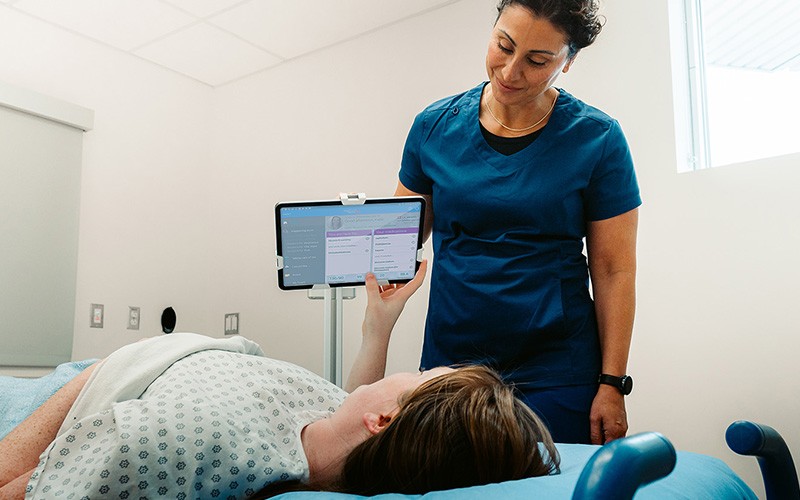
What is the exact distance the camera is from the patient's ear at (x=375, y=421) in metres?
0.95

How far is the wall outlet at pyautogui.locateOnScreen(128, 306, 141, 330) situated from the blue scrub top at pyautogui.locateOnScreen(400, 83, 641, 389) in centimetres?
236

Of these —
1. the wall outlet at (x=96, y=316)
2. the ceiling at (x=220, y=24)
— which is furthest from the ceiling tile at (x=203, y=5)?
the wall outlet at (x=96, y=316)

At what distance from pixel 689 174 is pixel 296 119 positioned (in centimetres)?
196

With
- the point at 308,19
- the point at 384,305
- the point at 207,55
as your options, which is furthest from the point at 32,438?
the point at 207,55

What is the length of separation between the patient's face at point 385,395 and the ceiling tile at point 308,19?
94.6 inches

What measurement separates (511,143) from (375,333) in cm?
49

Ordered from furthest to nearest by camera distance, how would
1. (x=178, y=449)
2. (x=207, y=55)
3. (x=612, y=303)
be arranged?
(x=207, y=55), (x=612, y=303), (x=178, y=449)

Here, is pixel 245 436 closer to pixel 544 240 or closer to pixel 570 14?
pixel 544 240

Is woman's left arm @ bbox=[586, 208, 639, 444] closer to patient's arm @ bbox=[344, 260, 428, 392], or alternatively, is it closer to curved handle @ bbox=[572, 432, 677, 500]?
patient's arm @ bbox=[344, 260, 428, 392]

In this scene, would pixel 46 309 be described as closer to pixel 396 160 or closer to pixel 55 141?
pixel 55 141

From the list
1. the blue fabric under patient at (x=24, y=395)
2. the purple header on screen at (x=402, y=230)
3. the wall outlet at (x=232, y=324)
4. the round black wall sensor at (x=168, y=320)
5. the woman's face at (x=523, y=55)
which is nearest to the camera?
the blue fabric under patient at (x=24, y=395)

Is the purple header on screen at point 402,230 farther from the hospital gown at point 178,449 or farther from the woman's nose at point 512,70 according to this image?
the hospital gown at point 178,449

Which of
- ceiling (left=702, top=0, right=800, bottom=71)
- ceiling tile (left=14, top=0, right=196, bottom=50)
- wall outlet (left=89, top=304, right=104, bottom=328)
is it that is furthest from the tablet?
wall outlet (left=89, top=304, right=104, bottom=328)

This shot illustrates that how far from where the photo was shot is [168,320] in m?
3.57
